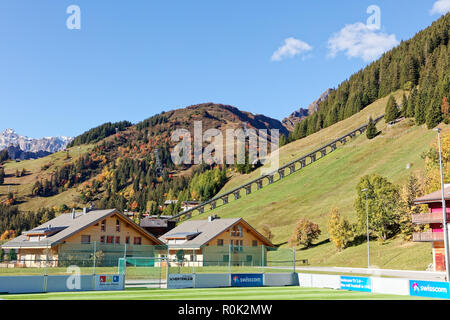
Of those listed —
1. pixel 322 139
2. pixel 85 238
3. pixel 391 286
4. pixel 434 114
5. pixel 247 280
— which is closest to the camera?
pixel 391 286

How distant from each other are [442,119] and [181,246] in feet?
293

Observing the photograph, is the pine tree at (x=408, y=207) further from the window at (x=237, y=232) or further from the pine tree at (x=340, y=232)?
the window at (x=237, y=232)

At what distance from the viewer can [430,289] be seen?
94.5 feet

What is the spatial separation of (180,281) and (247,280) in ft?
20.7

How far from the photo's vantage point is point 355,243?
262 ft

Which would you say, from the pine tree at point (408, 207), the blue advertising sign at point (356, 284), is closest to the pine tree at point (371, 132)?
the pine tree at point (408, 207)

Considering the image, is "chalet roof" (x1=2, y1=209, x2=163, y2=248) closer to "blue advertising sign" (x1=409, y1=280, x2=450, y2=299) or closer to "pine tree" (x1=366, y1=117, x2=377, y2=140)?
"blue advertising sign" (x1=409, y1=280, x2=450, y2=299)

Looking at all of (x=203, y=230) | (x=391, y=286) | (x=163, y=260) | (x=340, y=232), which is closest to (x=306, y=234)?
(x=340, y=232)

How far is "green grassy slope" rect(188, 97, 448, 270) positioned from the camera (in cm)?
7644

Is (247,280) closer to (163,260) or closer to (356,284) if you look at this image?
(163,260)

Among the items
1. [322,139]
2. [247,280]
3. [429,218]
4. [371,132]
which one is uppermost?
[322,139]

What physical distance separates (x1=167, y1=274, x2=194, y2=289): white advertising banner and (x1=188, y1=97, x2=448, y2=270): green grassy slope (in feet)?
127
